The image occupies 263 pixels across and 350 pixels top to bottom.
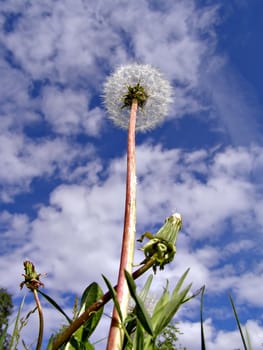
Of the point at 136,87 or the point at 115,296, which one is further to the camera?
the point at 136,87

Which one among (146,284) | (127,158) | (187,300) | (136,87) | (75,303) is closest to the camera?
(187,300)

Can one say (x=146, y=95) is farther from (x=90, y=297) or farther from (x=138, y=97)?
(x=90, y=297)

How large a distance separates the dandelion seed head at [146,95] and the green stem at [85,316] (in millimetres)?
1501

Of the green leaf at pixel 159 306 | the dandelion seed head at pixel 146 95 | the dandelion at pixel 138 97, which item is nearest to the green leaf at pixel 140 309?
the green leaf at pixel 159 306

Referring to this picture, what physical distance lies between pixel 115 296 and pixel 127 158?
71cm

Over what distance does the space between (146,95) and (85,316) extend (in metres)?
1.73

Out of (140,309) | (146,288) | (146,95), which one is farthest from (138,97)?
(140,309)

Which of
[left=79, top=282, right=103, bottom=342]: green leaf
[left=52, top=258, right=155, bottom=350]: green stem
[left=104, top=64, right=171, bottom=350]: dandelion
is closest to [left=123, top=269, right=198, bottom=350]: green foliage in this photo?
[left=52, top=258, right=155, bottom=350]: green stem

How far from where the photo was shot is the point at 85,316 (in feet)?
4.13

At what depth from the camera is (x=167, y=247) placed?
1.37m

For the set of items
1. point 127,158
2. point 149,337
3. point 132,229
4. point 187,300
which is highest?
point 127,158

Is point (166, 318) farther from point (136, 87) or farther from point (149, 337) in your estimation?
point (136, 87)

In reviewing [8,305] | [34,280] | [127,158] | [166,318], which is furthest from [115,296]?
[8,305]

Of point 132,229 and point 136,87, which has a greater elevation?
point 136,87
